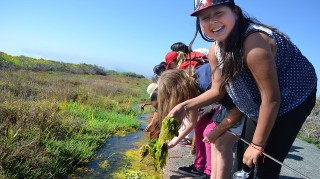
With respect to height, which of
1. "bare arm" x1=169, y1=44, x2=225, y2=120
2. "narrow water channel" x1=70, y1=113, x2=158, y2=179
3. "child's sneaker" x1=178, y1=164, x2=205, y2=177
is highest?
"bare arm" x1=169, y1=44, x2=225, y2=120

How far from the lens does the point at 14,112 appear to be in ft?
17.2

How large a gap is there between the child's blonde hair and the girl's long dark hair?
3.58 ft

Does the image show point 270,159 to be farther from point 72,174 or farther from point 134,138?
point 134,138

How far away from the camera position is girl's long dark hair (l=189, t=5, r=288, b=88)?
77.7 inches

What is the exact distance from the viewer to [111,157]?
5195 millimetres

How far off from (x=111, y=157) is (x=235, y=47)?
3.64 m

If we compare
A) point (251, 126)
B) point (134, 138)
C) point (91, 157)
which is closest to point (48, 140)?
point (91, 157)

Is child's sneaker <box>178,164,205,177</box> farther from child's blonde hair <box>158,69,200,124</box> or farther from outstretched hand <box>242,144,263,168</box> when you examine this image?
outstretched hand <box>242,144,263,168</box>

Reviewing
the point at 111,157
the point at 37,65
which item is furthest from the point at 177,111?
the point at 37,65

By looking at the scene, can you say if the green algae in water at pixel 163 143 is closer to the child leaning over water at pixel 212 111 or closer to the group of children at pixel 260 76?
the child leaning over water at pixel 212 111

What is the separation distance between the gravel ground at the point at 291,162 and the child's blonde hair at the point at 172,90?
1.22 meters

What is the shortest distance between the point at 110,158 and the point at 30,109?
147 cm

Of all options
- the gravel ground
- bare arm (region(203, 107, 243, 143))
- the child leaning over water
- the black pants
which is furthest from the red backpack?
the black pants

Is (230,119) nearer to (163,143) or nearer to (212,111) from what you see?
(163,143)
